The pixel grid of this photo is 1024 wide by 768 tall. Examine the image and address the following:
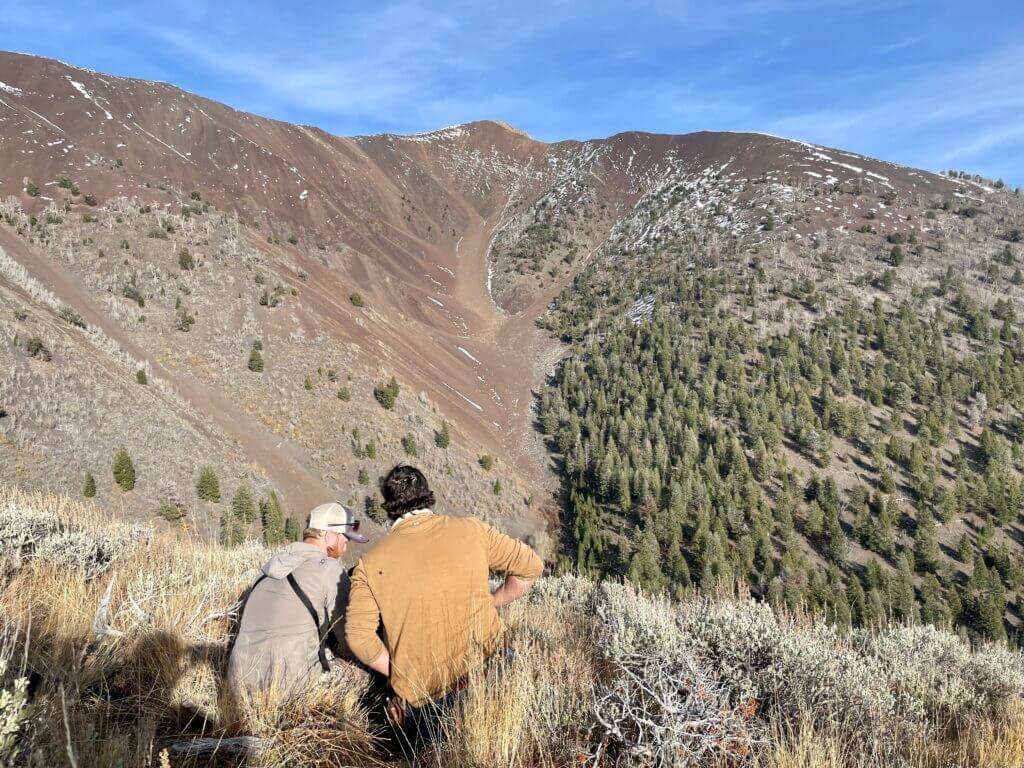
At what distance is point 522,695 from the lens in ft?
8.87

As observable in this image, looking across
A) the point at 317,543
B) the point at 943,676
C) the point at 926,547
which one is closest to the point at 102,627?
the point at 317,543

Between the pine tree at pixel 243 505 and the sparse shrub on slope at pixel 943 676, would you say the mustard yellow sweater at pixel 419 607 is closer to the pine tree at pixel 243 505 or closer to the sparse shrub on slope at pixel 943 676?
the sparse shrub on slope at pixel 943 676

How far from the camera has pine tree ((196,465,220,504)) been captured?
71.0 ft

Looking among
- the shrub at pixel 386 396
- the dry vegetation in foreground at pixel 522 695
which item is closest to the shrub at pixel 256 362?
the shrub at pixel 386 396

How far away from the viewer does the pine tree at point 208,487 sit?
2164 centimetres

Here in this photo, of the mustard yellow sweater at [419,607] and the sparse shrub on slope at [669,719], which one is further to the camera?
the mustard yellow sweater at [419,607]

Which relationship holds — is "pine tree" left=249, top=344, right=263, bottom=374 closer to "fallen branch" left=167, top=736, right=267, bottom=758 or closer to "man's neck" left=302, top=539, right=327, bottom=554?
"man's neck" left=302, top=539, right=327, bottom=554

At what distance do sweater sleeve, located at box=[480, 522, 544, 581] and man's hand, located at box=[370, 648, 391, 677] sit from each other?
764 millimetres

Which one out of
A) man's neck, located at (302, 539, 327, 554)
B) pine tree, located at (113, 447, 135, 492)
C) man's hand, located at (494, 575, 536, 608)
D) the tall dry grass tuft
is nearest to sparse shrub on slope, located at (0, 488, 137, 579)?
man's neck, located at (302, 539, 327, 554)

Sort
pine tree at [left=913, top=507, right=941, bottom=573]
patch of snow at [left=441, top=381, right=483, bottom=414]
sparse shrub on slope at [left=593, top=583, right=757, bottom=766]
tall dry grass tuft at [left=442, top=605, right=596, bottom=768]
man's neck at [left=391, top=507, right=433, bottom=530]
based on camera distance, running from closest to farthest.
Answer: tall dry grass tuft at [left=442, top=605, right=596, bottom=768] < sparse shrub on slope at [left=593, top=583, right=757, bottom=766] < man's neck at [left=391, top=507, right=433, bottom=530] < pine tree at [left=913, top=507, right=941, bottom=573] < patch of snow at [left=441, top=381, right=483, bottom=414]

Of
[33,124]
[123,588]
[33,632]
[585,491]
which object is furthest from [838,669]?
[33,124]

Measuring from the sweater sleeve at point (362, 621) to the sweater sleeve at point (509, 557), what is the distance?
2.37 ft

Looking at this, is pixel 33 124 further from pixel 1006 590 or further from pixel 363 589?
pixel 1006 590

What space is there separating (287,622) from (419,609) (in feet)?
2.86
